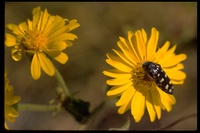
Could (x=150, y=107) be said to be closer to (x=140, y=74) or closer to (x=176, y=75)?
(x=140, y=74)

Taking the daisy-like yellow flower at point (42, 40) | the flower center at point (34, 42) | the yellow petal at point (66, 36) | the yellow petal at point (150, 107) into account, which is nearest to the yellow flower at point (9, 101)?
the daisy-like yellow flower at point (42, 40)

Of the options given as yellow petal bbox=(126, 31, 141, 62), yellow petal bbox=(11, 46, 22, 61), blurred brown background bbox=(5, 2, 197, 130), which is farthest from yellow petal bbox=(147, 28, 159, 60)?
blurred brown background bbox=(5, 2, 197, 130)

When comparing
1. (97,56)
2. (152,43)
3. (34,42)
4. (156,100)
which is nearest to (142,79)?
(156,100)

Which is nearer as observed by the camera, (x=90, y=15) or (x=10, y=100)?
(x=10, y=100)

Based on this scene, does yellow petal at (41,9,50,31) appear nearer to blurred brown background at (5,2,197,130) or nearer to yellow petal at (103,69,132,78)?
yellow petal at (103,69,132,78)

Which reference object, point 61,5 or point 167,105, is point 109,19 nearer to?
point 61,5

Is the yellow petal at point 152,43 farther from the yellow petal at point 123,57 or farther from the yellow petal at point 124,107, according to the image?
the yellow petal at point 124,107

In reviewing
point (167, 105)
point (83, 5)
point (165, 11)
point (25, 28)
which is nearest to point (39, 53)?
point (25, 28)
